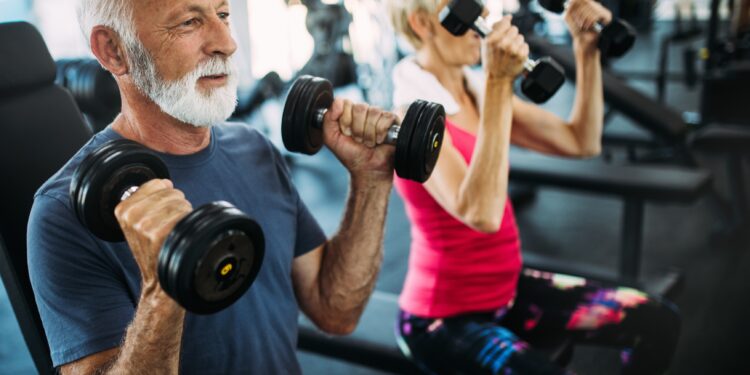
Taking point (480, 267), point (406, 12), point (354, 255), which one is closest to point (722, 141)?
point (480, 267)

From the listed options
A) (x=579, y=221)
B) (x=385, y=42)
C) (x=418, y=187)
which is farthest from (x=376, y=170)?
Result: (x=385, y=42)

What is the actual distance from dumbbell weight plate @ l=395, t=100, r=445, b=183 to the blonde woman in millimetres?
334

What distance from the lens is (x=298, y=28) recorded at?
6.37 metres

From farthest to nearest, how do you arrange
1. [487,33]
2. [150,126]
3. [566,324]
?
[566,324]
[487,33]
[150,126]

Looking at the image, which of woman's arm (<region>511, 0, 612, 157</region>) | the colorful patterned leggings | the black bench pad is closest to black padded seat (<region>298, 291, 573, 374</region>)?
the colorful patterned leggings

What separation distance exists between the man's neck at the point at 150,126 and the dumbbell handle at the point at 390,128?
0.19m

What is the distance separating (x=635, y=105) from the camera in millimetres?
3371

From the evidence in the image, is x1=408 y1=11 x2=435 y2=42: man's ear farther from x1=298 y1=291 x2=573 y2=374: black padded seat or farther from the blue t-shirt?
x1=298 y1=291 x2=573 y2=374: black padded seat

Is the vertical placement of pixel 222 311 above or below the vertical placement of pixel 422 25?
below

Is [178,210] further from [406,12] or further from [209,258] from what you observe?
[406,12]

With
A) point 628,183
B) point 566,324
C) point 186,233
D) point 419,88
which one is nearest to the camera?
point 186,233

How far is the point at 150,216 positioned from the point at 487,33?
760 millimetres

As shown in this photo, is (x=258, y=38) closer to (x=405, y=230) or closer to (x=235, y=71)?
(x=405, y=230)

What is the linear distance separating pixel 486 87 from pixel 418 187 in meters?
0.35
